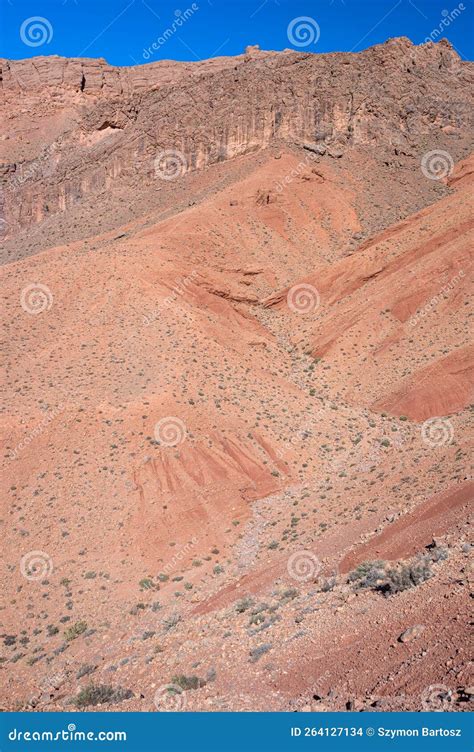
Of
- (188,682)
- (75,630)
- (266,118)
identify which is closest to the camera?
(188,682)

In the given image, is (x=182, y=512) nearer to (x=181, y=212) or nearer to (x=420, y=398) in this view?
(x=420, y=398)

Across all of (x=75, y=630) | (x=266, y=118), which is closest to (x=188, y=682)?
(x=75, y=630)

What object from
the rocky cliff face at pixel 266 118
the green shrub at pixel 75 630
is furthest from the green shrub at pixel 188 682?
the rocky cliff face at pixel 266 118

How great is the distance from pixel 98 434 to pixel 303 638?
38.9 feet

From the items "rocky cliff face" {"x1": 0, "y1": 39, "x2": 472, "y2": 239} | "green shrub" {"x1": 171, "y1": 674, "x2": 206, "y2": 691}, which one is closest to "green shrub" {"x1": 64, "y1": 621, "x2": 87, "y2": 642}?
"green shrub" {"x1": 171, "y1": 674, "x2": 206, "y2": 691}

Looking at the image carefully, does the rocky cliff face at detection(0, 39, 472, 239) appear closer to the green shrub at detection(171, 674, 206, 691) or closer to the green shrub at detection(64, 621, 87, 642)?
the green shrub at detection(64, 621, 87, 642)

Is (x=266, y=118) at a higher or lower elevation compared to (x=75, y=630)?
higher

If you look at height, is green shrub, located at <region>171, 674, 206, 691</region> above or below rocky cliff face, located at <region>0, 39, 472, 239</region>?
below

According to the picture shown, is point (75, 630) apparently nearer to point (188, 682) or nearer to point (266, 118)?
point (188, 682)

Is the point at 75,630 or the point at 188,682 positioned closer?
the point at 188,682

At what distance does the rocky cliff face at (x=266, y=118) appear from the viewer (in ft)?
169

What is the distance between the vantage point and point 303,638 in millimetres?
9797

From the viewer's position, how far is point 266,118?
51.3 metres

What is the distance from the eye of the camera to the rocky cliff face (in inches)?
2030
